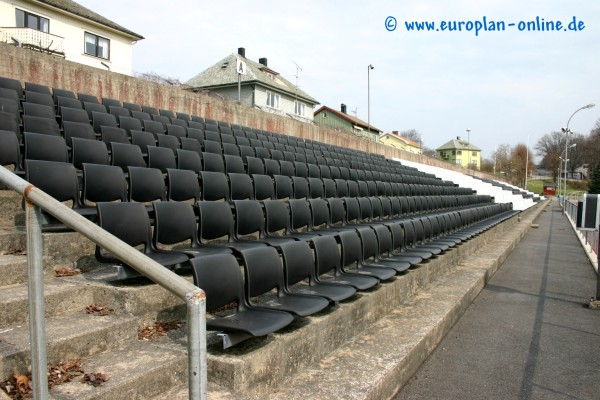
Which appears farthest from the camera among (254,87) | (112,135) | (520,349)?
(254,87)

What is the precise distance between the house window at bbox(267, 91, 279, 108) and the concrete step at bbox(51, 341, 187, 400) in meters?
31.5

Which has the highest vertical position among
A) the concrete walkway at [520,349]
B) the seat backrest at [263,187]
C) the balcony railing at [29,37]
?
the balcony railing at [29,37]

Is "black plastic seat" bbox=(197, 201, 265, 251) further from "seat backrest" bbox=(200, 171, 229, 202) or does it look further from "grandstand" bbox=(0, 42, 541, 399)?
"seat backrest" bbox=(200, 171, 229, 202)

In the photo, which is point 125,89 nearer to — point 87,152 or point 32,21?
point 87,152

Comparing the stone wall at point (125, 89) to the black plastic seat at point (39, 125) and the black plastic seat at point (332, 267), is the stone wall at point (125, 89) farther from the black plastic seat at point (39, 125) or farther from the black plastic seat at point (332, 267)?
the black plastic seat at point (332, 267)

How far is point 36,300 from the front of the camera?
1.37 meters

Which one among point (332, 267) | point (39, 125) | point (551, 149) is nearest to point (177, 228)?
point (332, 267)

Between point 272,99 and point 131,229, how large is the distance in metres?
31.3

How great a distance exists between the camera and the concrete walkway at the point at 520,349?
2.74 meters

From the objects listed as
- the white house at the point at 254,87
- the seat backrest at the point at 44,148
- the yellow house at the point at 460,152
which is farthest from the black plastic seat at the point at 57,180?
the yellow house at the point at 460,152

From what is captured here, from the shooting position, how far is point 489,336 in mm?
3742

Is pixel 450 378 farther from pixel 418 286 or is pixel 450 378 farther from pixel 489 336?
pixel 418 286

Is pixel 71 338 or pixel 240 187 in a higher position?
pixel 240 187

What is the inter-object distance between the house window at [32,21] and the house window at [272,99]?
15364mm
